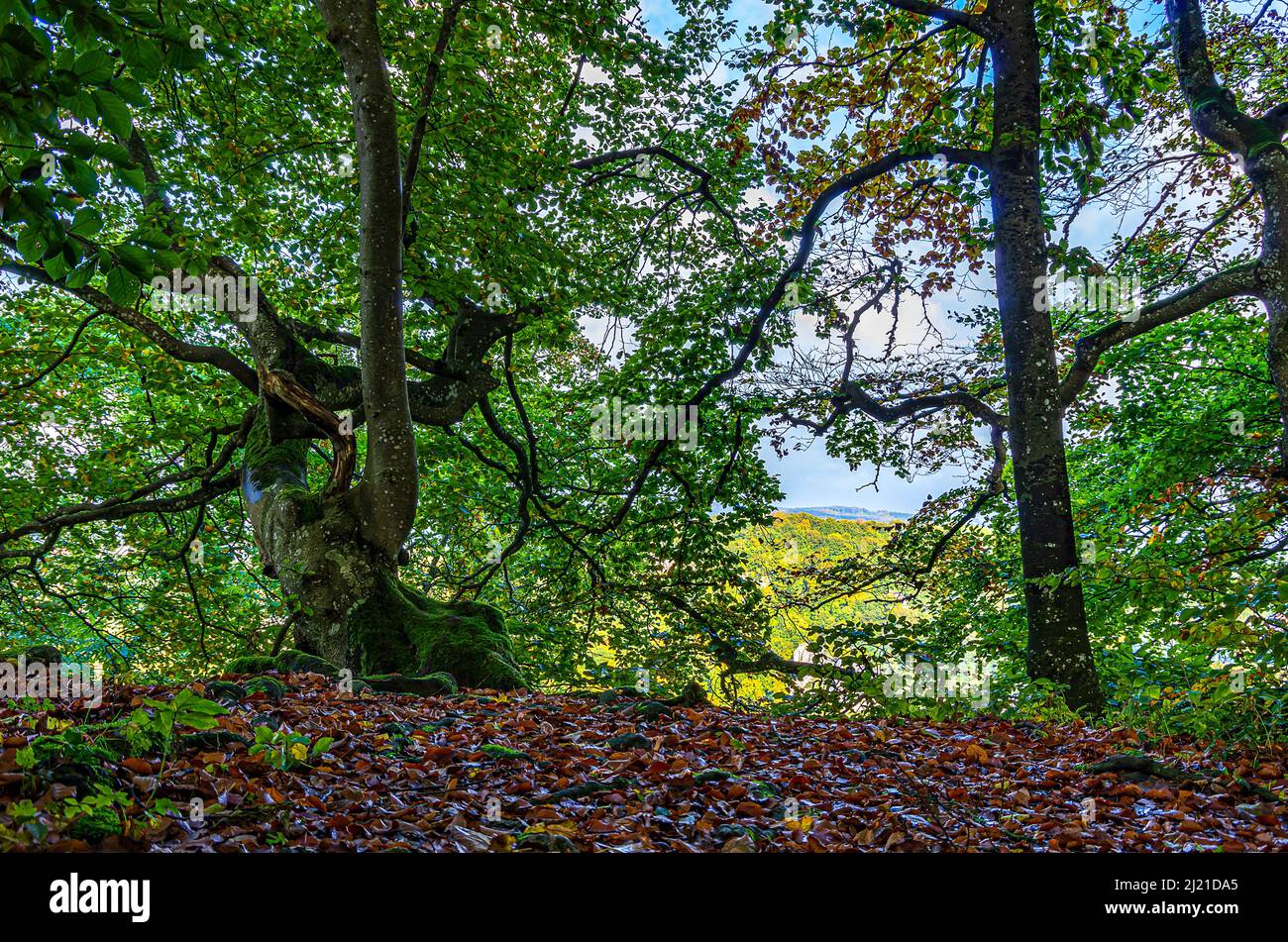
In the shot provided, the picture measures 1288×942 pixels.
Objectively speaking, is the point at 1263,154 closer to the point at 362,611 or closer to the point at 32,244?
the point at 32,244

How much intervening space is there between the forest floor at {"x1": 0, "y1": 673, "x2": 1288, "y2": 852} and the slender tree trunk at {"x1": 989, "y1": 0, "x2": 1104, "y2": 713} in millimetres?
1992

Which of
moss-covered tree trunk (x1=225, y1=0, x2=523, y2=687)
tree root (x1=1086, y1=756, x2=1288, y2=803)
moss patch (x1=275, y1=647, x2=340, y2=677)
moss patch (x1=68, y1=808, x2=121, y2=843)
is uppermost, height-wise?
moss-covered tree trunk (x1=225, y1=0, x2=523, y2=687)

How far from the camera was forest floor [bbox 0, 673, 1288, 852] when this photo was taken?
8.68 feet

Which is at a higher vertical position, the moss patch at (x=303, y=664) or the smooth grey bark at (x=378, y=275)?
the smooth grey bark at (x=378, y=275)

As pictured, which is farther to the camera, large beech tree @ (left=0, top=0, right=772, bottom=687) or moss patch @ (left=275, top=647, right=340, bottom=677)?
large beech tree @ (left=0, top=0, right=772, bottom=687)

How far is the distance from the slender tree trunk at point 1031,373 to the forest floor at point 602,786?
6.54 feet

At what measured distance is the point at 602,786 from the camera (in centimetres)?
354

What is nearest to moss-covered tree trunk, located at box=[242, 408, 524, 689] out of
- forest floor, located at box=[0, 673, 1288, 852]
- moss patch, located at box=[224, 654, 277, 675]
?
moss patch, located at box=[224, 654, 277, 675]

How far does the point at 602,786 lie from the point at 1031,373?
6749 millimetres

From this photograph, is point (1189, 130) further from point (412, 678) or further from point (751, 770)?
point (412, 678)

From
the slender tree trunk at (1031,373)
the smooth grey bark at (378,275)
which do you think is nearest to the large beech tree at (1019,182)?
the slender tree trunk at (1031,373)

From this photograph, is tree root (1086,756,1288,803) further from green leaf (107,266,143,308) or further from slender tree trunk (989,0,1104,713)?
green leaf (107,266,143,308)

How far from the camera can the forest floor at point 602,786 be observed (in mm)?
2646

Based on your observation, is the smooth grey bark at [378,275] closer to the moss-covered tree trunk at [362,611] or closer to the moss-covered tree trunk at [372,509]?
the moss-covered tree trunk at [372,509]
